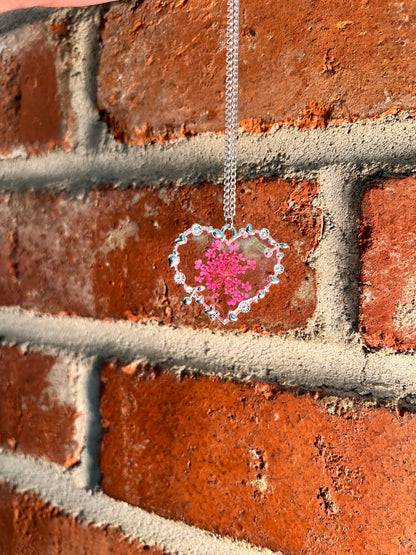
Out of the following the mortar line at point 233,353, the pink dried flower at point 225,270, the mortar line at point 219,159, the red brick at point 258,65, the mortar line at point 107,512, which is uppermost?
the red brick at point 258,65

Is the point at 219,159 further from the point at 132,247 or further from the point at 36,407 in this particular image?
the point at 36,407

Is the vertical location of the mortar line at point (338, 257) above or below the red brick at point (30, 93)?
below

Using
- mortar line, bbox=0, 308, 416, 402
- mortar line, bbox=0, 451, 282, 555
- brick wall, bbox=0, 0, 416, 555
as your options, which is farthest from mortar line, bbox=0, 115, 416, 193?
mortar line, bbox=0, 451, 282, 555

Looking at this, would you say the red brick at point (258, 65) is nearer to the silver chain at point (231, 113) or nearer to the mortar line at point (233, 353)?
the silver chain at point (231, 113)

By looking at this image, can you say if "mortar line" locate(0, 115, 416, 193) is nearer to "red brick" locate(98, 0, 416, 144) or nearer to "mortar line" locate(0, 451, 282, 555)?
"red brick" locate(98, 0, 416, 144)

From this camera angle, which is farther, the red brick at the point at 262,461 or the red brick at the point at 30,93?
the red brick at the point at 30,93

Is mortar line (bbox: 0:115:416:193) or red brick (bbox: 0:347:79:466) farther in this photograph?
red brick (bbox: 0:347:79:466)

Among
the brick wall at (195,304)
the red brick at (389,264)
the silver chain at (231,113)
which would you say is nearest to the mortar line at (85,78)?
the brick wall at (195,304)

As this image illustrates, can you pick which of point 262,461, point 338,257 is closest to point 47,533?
point 262,461
